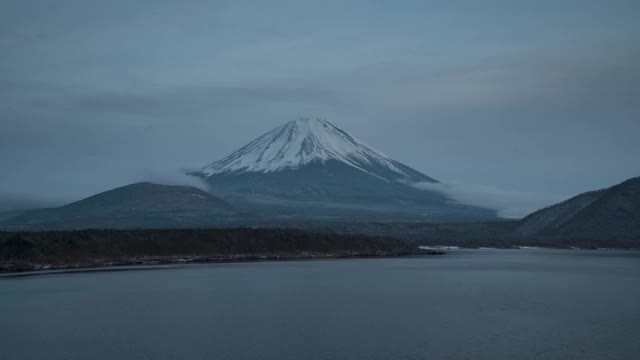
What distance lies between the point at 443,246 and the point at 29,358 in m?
95.6

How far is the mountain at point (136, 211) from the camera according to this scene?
150 meters

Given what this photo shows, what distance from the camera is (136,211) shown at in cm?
16912

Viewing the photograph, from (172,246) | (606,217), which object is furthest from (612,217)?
(172,246)

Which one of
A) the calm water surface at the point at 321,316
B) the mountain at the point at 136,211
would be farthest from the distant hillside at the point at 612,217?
the mountain at the point at 136,211

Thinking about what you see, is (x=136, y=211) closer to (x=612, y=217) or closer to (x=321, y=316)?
(x=612, y=217)

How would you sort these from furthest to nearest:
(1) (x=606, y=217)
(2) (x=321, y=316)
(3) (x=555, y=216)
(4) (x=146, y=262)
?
1. (3) (x=555, y=216)
2. (1) (x=606, y=217)
3. (4) (x=146, y=262)
4. (2) (x=321, y=316)

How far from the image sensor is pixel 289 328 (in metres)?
30.8

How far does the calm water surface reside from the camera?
26.3 meters

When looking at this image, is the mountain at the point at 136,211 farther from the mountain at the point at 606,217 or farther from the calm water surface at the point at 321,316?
the calm water surface at the point at 321,316

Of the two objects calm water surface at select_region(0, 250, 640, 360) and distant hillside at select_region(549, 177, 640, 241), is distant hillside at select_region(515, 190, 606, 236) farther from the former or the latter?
calm water surface at select_region(0, 250, 640, 360)

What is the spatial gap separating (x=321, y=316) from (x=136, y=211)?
139871mm

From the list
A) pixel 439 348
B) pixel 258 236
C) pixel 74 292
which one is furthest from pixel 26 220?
pixel 439 348

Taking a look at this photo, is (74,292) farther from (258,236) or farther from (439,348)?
(258,236)

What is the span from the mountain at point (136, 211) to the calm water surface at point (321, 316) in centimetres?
9518
